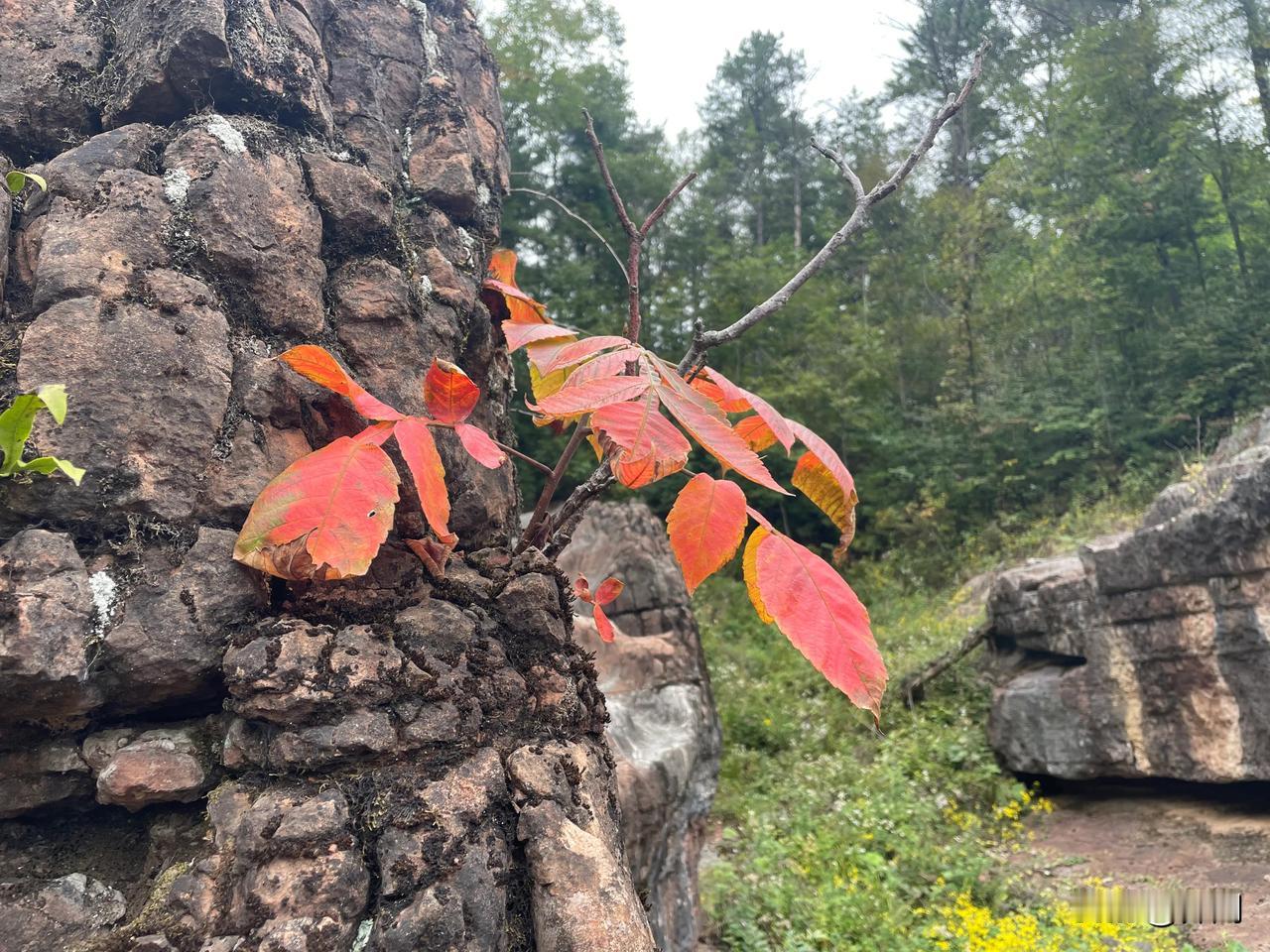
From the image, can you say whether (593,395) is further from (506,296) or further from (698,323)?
(506,296)

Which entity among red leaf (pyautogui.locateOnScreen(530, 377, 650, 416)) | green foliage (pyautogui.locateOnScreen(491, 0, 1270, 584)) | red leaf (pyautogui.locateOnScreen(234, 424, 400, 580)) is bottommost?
red leaf (pyautogui.locateOnScreen(234, 424, 400, 580))

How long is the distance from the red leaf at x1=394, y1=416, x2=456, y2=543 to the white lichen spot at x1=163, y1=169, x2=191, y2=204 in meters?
0.78

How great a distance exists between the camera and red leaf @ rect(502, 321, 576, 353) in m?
1.38

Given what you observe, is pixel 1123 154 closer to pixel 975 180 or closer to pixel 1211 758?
pixel 975 180

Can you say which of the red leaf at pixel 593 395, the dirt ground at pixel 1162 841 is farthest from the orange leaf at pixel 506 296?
the dirt ground at pixel 1162 841

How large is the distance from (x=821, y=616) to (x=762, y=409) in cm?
31

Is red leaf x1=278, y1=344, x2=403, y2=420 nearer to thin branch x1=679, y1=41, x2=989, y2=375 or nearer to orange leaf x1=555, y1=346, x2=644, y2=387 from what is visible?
orange leaf x1=555, y1=346, x2=644, y2=387

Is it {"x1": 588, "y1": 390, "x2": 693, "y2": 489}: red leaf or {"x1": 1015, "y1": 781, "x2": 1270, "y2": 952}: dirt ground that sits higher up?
{"x1": 588, "y1": 390, "x2": 693, "y2": 489}: red leaf

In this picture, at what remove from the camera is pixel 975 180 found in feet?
60.0

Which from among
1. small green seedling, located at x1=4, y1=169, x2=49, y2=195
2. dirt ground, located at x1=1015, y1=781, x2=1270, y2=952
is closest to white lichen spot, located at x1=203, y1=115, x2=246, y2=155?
small green seedling, located at x1=4, y1=169, x2=49, y2=195

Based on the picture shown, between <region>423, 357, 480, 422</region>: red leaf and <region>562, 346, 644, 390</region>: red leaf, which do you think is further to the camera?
<region>423, 357, 480, 422</region>: red leaf

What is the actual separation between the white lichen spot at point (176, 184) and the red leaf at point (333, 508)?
0.75m

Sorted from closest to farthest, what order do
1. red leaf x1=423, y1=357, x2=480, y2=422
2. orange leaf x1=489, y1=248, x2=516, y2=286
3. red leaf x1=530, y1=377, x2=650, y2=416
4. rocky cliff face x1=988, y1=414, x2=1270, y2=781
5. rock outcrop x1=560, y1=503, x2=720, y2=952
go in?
red leaf x1=530, y1=377, x2=650, y2=416, red leaf x1=423, y1=357, x2=480, y2=422, orange leaf x1=489, y1=248, x2=516, y2=286, rock outcrop x1=560, y1=503, x2=720, y2=952, rocky cliff face x1=988, y1=414, x2=1270, y2=781

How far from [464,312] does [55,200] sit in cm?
82
